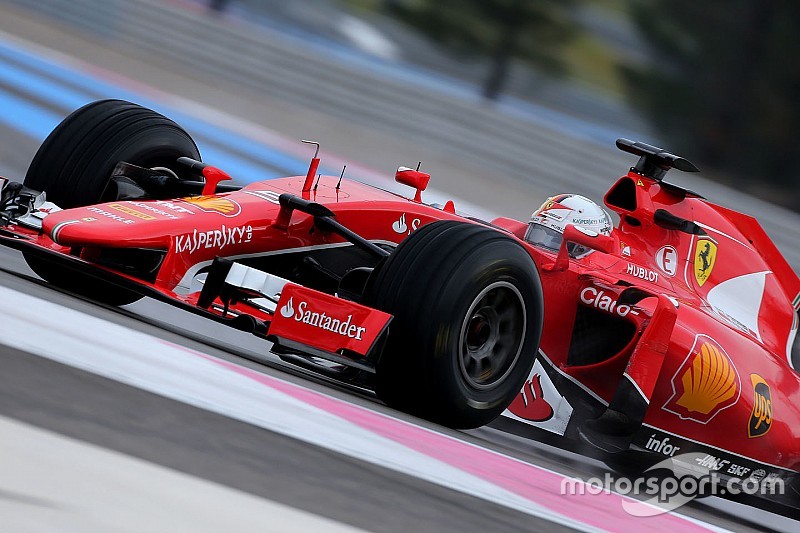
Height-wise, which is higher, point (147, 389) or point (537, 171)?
point (537, 171)

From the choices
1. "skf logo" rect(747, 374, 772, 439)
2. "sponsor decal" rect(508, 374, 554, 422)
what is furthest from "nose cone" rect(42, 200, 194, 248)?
"skf logo" rect(747, 374, 772, 439)

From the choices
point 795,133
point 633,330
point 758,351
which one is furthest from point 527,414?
point 795,133

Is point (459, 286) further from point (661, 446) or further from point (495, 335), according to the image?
point (661, 446)

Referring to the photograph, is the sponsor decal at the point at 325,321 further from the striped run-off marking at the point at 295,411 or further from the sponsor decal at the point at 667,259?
the sponsor decal at the point at 667,259

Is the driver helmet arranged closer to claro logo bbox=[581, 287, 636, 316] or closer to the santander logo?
claro logo bbox=[581, 287, 636, 316]

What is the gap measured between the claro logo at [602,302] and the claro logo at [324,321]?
1562 millimetres

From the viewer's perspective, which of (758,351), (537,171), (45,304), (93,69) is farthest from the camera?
(93,69)

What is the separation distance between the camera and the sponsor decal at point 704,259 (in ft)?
20.8

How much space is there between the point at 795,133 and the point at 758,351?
39.9ft

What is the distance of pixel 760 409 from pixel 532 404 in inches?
50.2

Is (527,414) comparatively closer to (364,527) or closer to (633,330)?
(633,330)

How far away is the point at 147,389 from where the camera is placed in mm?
3512

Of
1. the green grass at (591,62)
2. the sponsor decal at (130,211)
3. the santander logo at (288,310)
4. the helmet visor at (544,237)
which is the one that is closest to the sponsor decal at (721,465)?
the helmet visor at (544,237)

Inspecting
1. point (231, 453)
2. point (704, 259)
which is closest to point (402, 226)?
point (704, 259)
